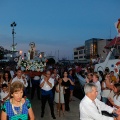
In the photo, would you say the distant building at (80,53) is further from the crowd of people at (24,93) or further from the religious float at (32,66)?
the crowd of people at (24,93)

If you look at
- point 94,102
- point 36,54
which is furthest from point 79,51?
point 94,102

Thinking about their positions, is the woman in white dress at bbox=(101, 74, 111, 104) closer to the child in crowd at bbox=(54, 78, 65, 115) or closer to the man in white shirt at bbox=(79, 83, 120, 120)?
the child in crowd at bbox=(54, 78, 65, 115)

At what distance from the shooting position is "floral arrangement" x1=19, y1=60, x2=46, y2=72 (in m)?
11.1

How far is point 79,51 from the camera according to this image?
4705 inches

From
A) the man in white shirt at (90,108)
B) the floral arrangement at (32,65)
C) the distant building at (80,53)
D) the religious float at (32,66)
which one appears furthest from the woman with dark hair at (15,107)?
the distant building at (80,53)

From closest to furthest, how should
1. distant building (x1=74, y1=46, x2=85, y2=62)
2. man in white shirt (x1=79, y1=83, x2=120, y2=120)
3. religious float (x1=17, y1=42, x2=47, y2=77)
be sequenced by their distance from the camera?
1. man in white shirt (x1=79, y1=83, x2=120, y2=120)
2. religious float (x1=17, y1=42, x2=47, y2=77)
3. distant building (x1=74, y1=46, x2=85, y2=62)

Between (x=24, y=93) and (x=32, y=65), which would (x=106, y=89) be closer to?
(x=24, y=93)

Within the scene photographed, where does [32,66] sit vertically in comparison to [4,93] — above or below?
above

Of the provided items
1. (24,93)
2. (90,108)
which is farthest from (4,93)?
(90,108)

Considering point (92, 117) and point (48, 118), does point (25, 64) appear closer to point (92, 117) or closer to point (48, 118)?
point (48, 118)

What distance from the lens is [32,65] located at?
11.2 m

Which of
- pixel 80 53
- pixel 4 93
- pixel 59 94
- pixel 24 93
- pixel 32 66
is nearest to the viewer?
pixel 24 93

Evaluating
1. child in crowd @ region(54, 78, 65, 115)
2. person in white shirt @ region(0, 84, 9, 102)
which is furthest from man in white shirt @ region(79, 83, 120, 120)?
child in crowd @ region(54, 78, 65, 115)

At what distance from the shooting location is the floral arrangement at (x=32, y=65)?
1107cm
